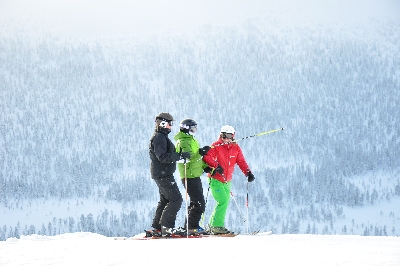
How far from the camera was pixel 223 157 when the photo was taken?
9.45 meters

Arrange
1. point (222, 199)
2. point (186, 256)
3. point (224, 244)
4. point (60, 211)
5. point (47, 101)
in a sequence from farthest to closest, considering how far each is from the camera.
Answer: point (47, 101) → point (60, 211) → point (222, 199) → point (224, 244) → point (186, 256)

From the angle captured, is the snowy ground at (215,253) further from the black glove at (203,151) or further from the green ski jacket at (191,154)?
the black glove at (203,151)

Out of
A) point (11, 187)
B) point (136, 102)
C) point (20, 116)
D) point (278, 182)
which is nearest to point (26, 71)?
point (20, 116)

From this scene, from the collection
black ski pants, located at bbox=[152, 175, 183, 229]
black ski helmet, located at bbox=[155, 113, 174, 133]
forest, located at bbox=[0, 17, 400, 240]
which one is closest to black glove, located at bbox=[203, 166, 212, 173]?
black ski pants, located at bbox=[152, 175, 183, 229]

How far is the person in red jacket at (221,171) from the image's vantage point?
923 centimetres

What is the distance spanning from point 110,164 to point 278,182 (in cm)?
4804

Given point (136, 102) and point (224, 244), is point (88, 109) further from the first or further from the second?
point (224, 244)

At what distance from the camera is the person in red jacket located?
9.23m

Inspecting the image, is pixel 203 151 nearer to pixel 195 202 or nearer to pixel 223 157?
pixel 223 157

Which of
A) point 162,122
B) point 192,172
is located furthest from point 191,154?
point 162,122

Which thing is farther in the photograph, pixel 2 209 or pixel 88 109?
pixel 88 109

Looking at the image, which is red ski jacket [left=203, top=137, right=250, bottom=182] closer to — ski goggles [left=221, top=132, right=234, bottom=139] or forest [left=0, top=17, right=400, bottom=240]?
ski goggles [left=221, top=132, right=234, bottom=139]

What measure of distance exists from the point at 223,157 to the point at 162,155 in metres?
1.49

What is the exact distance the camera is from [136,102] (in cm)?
19075
